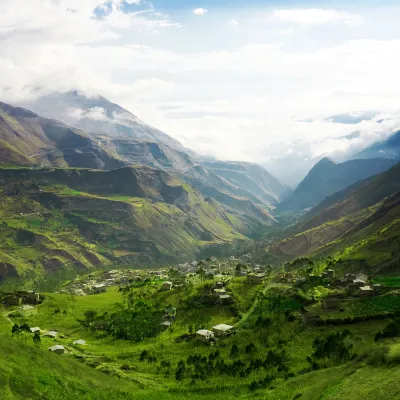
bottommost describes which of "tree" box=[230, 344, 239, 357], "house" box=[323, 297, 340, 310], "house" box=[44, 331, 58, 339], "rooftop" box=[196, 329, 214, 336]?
"house" box=[44, 331, 58, 339]

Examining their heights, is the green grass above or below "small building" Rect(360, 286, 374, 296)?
below

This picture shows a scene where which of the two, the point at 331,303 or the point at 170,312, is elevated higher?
the point at 331,303

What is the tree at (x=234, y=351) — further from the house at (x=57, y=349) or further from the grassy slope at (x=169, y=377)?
the house at (x=57, y=349)

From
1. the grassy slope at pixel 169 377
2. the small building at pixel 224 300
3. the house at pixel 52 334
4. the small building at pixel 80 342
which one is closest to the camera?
the grassy slope at pixel 169 377


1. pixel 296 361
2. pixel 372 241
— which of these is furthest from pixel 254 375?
pixel 372 241

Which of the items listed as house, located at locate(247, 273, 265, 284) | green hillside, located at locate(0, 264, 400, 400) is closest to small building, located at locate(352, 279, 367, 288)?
green hillside, located at locate(0, 264, 400, 400)

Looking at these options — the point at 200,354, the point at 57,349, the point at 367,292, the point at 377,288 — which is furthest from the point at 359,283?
the point at 57,349

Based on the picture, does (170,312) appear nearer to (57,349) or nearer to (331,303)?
(57,349)

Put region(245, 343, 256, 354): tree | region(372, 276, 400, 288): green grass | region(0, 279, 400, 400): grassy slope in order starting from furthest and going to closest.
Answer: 1. region(372, 276, 400, 288): green grass
2. region(245, 343, 256, 354): tree
3. region(0, 279, 400, 400): grassy slope

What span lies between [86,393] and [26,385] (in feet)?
36.9

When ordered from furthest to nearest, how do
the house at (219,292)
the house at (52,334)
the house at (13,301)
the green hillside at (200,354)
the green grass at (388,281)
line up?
the house at (13,301)
the house at (219,292)
the green grass at (388,281)
the house at (52,334)
the green hillside at (200,354)

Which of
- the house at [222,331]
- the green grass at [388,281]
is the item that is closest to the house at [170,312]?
the house at [222,331]

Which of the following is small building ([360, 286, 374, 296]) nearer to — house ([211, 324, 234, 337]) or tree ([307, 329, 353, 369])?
tree ([307, 329, 353, 369])

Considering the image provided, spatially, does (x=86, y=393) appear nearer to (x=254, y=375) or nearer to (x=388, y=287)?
(x=254, y=375)
